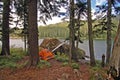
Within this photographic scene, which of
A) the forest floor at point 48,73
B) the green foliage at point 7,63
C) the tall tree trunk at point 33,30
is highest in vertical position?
the tall tree trunk at point 33,30

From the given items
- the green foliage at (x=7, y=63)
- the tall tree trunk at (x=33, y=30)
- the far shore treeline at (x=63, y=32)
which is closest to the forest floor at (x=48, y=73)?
the green foliage at (x=7, y=63)

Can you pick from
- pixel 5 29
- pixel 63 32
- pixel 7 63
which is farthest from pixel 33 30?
pixel 63 32

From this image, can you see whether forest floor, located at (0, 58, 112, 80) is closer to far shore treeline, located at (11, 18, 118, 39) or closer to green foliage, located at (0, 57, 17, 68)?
green foliage, located at (0, 57, 17, 68)

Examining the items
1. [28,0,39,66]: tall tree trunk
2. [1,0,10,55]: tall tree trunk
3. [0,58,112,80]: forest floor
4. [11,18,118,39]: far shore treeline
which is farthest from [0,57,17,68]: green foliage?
[11,18,118,39]: far shore treeline

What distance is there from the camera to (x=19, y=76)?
11.1 m

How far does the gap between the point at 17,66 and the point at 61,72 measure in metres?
2.46

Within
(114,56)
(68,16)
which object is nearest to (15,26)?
(68,16)

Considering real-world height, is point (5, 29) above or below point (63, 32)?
below

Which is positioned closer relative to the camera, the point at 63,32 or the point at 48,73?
the point at 48,73

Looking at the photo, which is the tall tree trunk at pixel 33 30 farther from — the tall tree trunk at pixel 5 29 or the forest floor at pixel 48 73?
the tall tree trunk at pixel 5 29

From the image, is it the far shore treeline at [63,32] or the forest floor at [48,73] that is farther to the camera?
the far shore treeline at [63,32]

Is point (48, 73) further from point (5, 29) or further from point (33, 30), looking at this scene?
point (5, 29)

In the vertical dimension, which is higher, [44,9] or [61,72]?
[44,9]

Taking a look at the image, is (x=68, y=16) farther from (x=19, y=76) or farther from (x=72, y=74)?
(x=19, y=76)
